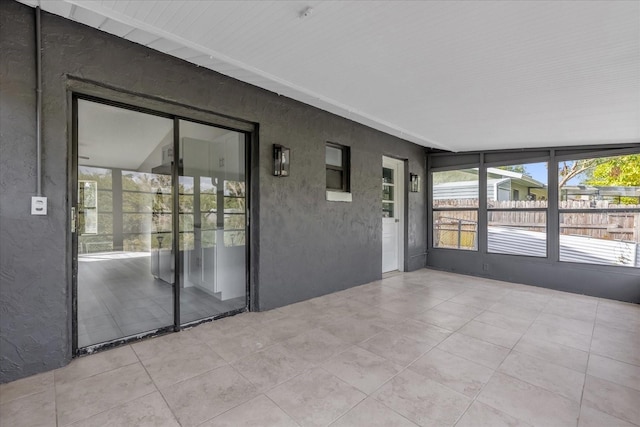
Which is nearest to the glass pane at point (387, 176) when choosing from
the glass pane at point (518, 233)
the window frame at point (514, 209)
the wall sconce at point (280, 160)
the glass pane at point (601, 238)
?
the window frame at point (514, 209)

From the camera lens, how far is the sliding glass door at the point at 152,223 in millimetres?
2520

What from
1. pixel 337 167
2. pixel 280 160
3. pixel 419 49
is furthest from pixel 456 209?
pixel 419 49

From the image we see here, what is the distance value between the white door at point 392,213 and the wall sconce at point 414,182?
17 cm

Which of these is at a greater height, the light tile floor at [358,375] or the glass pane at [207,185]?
the glass pane at [207,185]

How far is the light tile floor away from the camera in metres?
1.77

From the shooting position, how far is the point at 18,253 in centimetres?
209

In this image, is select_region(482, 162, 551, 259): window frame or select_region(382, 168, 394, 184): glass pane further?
select_region(382, 168, 394, 184): glass pane

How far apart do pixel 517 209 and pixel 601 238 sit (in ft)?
3.85

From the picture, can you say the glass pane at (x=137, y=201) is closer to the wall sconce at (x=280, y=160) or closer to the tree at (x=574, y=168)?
the wall sconce at (x=280, y=160)

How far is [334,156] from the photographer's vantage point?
14.9ft

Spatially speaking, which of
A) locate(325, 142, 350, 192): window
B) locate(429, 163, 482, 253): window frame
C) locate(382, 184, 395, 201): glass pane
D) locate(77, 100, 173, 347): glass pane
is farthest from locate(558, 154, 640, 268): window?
locate(77, 100, 173, 347): glass pane

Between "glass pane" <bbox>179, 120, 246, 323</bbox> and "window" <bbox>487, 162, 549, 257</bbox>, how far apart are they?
4601mm

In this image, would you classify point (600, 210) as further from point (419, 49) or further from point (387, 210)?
point (419, 49)

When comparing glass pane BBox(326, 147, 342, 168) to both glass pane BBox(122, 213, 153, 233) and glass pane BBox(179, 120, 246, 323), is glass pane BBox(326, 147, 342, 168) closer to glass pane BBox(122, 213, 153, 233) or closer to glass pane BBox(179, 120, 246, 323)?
glass pane BBox(179, 120, 246, 323)
